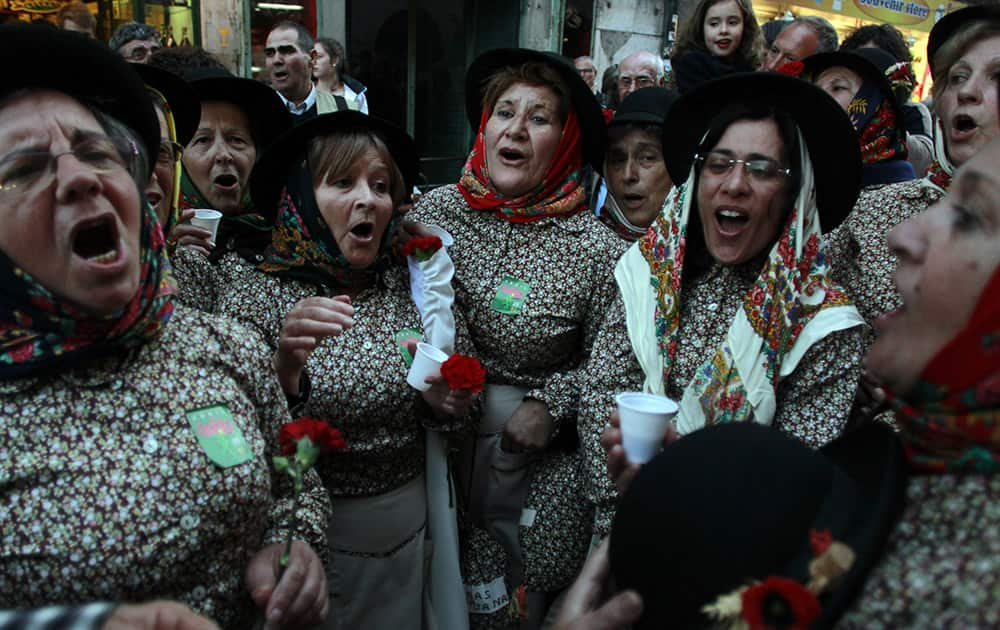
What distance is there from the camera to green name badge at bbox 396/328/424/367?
8.58 ft

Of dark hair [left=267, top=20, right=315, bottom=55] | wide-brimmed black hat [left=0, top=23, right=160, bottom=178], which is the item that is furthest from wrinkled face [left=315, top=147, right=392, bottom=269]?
dark hair [left=267, top=20, right=315, bottom=55]

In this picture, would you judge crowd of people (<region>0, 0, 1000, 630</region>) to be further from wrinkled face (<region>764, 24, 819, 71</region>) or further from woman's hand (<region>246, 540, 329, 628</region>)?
wrinkled face (<region>764, 24, 819, 71</region>)

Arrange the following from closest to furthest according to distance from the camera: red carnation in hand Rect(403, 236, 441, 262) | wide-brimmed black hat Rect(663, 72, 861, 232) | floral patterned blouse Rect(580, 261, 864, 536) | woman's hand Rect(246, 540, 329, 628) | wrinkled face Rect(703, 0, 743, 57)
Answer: woman's hand Rect(246, 540, 329, 628), floral patterned blouse Rect(580, 261, 864, 536), wide-brimmed black hat Rect(663, 72, 861, 232), red carnation in hand Rect(403, 236, 441, 262), wrinkled face Rect(703, 0, 743, 57)

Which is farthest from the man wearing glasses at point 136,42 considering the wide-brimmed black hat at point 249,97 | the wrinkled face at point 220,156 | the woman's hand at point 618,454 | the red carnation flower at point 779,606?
the red carnation flower at point 779,606

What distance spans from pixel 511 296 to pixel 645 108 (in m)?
1.46

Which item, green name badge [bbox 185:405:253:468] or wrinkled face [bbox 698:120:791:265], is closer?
green name badge [bbox 185:405:253:468]

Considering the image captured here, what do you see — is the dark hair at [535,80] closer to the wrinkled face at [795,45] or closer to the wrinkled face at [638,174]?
the wrinkled face at [638,174]

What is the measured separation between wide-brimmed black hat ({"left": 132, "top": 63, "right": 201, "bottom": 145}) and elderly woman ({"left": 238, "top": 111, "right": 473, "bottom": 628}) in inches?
18.9

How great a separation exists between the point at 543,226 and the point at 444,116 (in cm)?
926

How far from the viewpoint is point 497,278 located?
307cm

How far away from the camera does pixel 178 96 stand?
283 cm

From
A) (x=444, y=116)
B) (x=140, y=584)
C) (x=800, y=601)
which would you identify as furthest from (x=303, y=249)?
(x=444, y=116)

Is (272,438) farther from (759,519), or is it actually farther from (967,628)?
(967,628)

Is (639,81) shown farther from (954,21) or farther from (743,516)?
(743,516)
